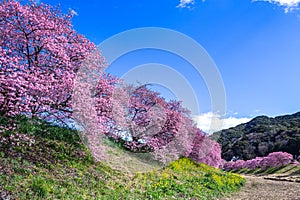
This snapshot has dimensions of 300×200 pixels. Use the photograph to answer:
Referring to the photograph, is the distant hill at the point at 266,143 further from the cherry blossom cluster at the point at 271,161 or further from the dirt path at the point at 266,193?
the dirt path at the point at 266,193

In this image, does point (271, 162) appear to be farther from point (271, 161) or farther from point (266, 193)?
point (266, 193)

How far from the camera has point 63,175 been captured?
8.02 m

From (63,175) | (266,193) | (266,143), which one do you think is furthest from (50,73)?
(266,143)

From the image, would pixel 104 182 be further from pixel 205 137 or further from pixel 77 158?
pixel 205 137

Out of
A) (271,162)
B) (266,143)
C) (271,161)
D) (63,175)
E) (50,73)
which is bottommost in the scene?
(63,175)

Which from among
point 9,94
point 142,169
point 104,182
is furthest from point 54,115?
point 142,169

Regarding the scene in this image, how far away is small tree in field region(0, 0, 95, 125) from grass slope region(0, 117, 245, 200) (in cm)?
128

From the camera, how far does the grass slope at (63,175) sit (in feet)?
21.4

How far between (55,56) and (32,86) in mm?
2134

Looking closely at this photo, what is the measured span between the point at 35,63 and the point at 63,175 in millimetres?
4124

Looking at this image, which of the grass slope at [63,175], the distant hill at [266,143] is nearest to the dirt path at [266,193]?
the grass slope at [63,175]

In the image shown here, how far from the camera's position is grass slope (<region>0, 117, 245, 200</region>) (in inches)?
257

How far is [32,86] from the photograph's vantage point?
25.2 ft

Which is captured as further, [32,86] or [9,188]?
[32,86]
